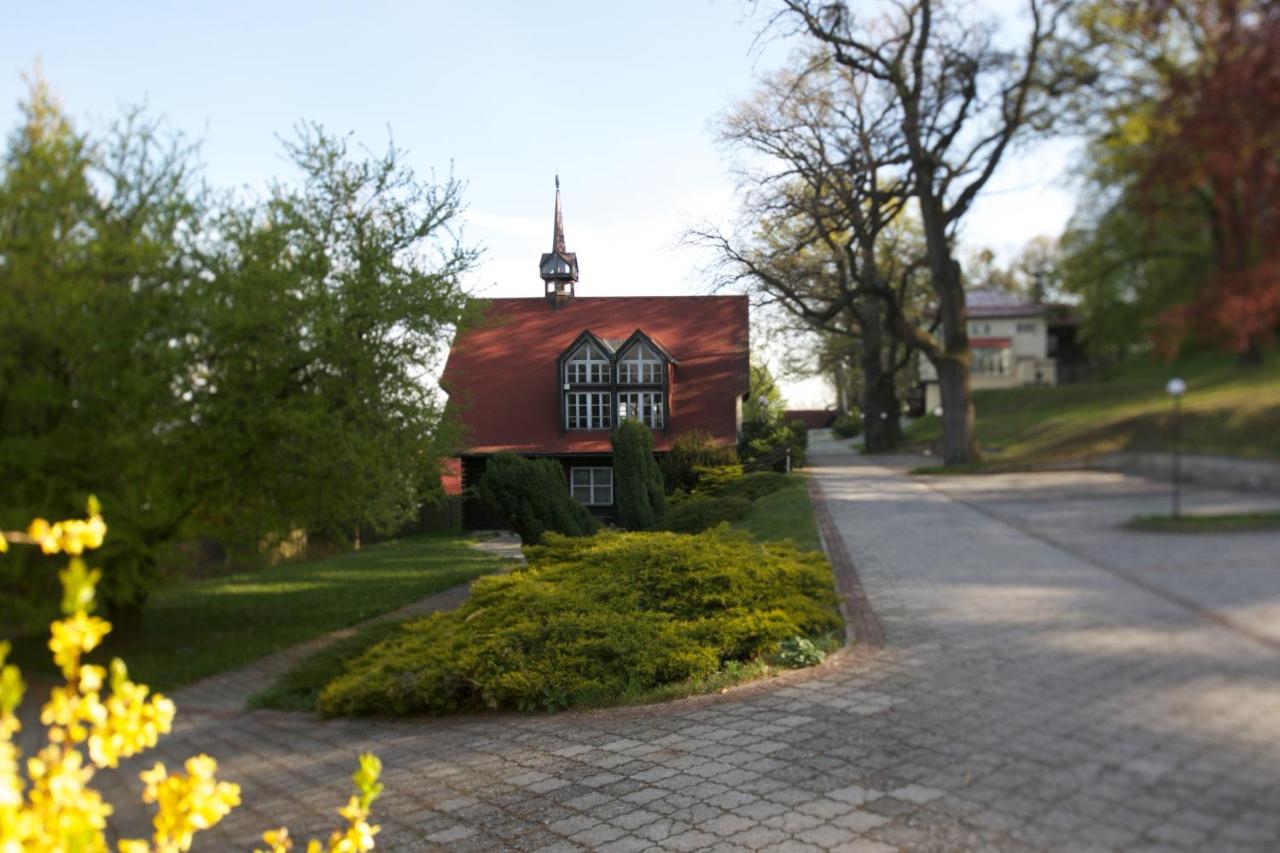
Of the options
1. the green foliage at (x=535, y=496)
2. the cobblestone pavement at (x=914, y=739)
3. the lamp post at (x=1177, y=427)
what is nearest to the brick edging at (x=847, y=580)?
the cobblestone pavement at (x=914, y=739)

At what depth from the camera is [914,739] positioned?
12.5 feet

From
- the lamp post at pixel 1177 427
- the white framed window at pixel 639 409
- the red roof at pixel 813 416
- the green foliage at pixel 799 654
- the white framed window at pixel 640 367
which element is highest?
the white framed window at pixel 640 367

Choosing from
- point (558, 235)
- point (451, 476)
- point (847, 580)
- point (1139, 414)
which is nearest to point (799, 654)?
point (847, 580)

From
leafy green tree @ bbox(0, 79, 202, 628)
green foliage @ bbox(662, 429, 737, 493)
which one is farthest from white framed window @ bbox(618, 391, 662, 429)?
leafy green tree @ bbox(0, 79, 202, 628)

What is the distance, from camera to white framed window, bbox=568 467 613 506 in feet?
27.8

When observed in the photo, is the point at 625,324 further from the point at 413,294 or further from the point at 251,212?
the point at 251,212

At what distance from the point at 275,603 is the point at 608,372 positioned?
6.89 m

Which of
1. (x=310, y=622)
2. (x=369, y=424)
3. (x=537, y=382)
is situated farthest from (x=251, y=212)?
(x=310, y=622)

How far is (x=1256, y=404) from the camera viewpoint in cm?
87

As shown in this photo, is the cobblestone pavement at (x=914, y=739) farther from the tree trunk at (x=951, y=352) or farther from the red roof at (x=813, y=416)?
the red roof at (x=813, y=416)

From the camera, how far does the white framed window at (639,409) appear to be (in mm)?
7820

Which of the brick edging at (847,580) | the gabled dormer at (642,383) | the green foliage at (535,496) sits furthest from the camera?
the green foliage at (535,496)

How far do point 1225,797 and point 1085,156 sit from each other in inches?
34.3

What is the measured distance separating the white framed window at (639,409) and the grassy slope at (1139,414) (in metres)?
6.33
